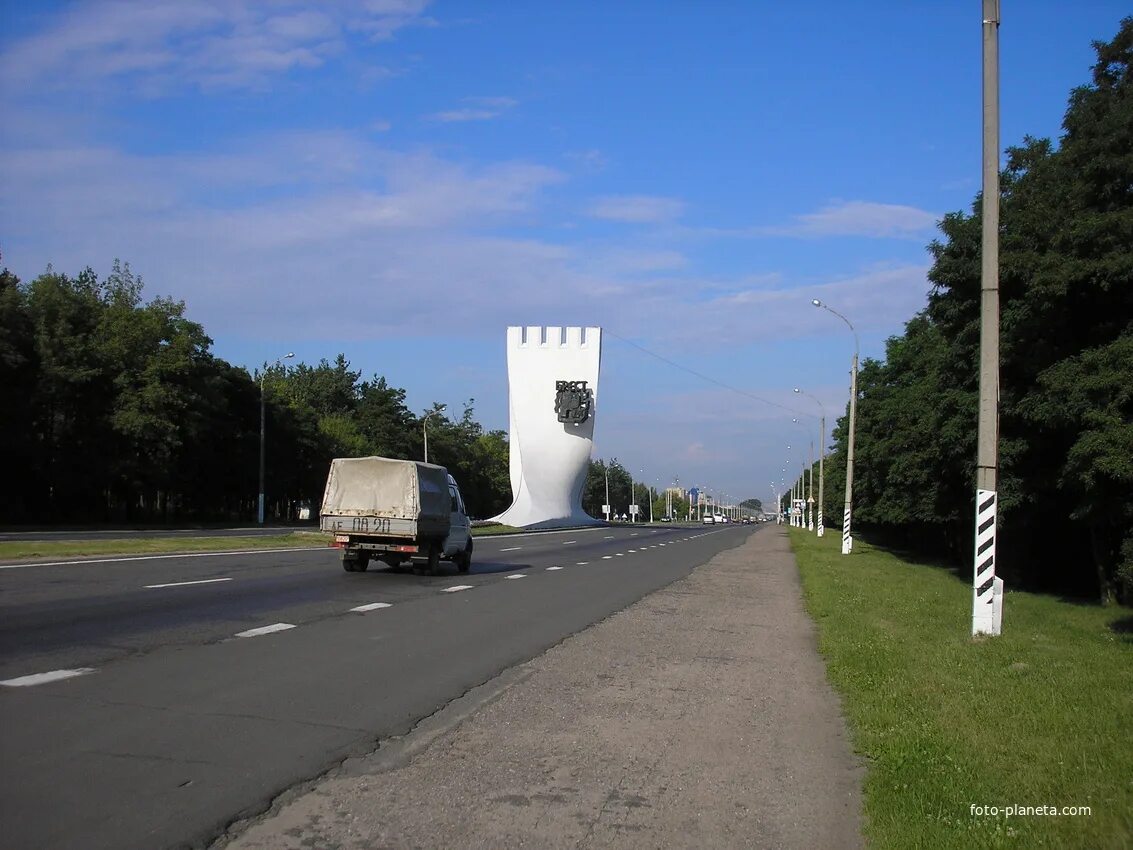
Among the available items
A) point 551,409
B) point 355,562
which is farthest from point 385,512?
point 551,409

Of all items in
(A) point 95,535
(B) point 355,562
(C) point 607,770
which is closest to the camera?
(C) point 607,770

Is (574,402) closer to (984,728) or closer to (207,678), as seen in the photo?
(207,678)

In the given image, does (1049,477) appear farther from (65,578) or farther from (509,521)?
(509,521)

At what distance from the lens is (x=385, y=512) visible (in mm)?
24188

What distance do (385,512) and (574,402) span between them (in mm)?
67176

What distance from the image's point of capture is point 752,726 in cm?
919

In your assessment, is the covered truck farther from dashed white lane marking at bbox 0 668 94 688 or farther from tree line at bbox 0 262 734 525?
tree line at bbox 0 262 734 525

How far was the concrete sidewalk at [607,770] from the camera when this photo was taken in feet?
19.4

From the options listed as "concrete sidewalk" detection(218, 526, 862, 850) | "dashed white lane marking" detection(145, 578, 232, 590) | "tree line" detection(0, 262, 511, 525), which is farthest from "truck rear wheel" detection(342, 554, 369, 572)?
"tree line" detection(0, 262, 511, 525)

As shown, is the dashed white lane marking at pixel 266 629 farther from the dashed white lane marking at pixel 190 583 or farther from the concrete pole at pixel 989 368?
the concrete pole at pixel 989 368

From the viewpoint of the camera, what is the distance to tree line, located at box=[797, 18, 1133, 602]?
65.3 ft

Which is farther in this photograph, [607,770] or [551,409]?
[551,409]

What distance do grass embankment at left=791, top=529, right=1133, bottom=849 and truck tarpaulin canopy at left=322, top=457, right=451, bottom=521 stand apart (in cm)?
1062

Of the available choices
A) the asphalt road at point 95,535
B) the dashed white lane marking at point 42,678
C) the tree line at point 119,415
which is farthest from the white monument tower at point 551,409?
the dashed white lane marking at point 42,678
